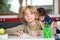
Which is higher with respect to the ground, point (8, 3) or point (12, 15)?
point (8, 3)

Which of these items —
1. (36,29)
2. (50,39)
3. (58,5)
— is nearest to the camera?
(50,39)

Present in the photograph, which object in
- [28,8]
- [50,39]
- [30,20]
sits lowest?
[50,39]

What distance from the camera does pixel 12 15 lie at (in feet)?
12.8

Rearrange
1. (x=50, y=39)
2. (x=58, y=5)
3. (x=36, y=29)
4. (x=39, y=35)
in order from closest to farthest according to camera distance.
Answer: (x=50, y=39) < (x=39, y=35) < (x=36, y=29) < (x=58, y=5)

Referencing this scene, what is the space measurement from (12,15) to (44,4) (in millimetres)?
821

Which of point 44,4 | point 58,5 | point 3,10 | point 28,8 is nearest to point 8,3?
point 3,10

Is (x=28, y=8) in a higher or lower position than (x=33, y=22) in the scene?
higher

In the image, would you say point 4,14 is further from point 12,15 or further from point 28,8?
point 28,8

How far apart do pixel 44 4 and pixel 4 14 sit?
999 mm

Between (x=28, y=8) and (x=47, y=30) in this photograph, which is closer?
(x=47, y=30)

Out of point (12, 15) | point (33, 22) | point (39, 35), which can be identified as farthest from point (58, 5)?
point (39, 35)

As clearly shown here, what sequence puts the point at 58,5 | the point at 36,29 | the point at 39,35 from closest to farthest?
the point at 39,35 < the point at 36,29 < the point at 58,5

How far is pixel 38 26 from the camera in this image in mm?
1778

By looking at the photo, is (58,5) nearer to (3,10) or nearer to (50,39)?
(3,10)
